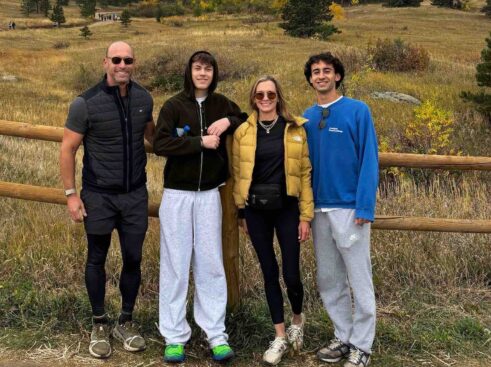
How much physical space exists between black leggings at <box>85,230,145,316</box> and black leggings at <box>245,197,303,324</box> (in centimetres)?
78

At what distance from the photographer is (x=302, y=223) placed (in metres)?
3.35

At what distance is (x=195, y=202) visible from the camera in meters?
3.43

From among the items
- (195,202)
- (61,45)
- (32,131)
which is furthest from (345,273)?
(61,45)

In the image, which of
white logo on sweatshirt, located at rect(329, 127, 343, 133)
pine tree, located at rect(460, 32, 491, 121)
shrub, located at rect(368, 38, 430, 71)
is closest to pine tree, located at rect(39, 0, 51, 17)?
shrub, located at rect(368, 38, 430, 71)

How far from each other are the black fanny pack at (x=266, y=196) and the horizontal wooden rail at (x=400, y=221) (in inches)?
40.3

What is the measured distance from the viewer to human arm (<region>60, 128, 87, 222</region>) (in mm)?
3291

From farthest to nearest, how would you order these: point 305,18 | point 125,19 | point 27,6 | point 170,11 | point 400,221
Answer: point 170,11 < point 27,6 < point 125,19 < point 305,18 < point 400,221

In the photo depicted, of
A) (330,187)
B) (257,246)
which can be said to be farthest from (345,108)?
(257,246)

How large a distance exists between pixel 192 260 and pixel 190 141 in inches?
35.0

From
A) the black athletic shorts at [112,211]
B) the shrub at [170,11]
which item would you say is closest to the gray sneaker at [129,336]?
the black athletic shorts at [112,211]

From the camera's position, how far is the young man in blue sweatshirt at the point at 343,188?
3.21 meters

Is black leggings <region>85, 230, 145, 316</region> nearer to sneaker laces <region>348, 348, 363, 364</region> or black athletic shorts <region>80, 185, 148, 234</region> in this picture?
black athletic shorts <region>80, 185, 148, 234</region>

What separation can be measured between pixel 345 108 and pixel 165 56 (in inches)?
1015

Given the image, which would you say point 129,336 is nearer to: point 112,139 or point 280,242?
point 280,242
